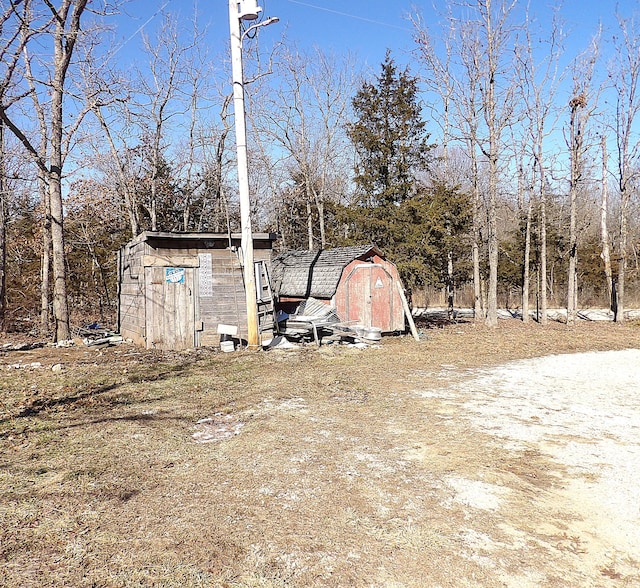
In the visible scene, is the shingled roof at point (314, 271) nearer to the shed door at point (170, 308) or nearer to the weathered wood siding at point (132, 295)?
the shed door at point (170, 308)

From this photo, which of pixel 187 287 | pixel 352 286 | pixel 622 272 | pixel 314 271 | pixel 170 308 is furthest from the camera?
pixel 622 272

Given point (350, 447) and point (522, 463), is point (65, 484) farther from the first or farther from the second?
point (522, 463)

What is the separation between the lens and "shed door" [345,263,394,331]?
1480 centimetres

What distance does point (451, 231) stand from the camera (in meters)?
19.5

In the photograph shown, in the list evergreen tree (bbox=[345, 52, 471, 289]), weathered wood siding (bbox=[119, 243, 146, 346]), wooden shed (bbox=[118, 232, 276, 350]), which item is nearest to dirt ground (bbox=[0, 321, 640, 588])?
wooden shed (bbox=[118, 232, 276, 350])

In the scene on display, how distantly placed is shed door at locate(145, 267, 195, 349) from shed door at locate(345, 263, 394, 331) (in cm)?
476

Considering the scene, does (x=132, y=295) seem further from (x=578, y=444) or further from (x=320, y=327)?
(x=578, y=444)

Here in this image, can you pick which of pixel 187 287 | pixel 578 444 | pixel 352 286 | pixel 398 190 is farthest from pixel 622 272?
pixel 578 444

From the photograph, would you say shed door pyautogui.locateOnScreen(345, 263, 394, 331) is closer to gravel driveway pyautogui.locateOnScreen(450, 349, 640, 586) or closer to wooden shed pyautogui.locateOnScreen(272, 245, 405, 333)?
wooden shed pyautogui.locateOnScreen(272, 245, 405, 333)

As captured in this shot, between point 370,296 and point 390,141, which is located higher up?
point 390,141

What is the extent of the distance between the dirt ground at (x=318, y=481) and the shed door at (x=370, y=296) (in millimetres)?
6131

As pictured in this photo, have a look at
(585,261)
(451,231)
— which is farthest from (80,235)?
(585,261)

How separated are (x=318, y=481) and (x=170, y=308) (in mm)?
9083

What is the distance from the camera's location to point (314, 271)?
15.5 metres
